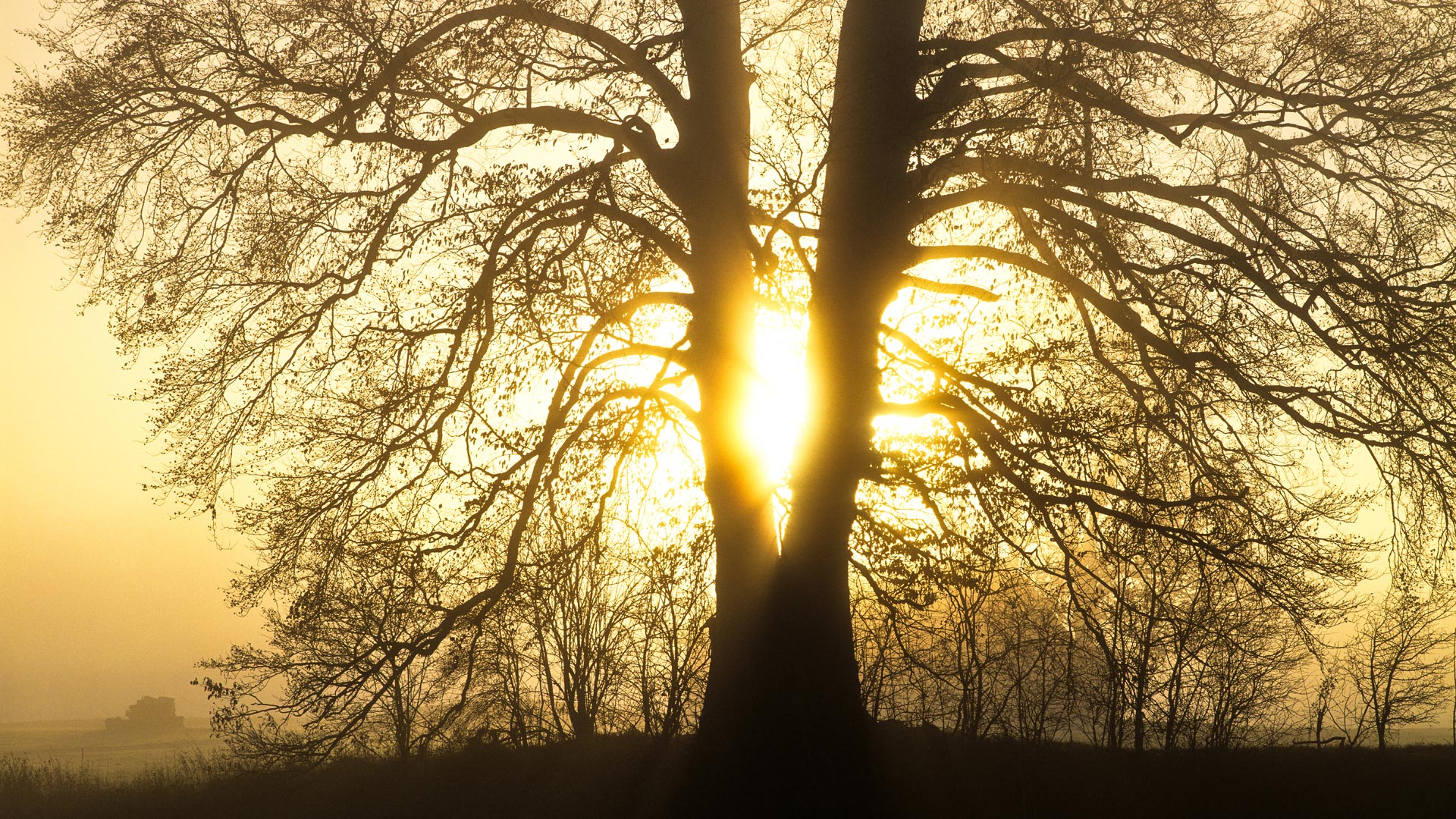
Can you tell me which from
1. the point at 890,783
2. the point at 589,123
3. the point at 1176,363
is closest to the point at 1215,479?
the point at 1176,363

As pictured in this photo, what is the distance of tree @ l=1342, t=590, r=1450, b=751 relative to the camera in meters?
22.6

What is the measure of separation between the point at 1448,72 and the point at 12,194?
12630 mm

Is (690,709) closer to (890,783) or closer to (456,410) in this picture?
(890,783)

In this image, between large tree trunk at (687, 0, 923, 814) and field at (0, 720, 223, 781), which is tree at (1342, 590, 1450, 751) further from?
field at (0, 720, 223, 781)

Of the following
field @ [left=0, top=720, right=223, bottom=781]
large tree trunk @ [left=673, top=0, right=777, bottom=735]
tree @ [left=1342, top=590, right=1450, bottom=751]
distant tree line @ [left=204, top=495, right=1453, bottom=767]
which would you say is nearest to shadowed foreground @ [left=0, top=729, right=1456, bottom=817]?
distant tree line @ [left=204, top=495, right=1453, bottom=767]

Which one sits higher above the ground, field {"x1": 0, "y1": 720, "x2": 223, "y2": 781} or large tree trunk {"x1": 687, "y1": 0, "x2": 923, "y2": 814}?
large tree trunk {"x1": 687, "y1": 0, "x2": 923, "y2": 814}

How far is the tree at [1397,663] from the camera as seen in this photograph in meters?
22.6

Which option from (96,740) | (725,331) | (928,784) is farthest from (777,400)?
(96,740)

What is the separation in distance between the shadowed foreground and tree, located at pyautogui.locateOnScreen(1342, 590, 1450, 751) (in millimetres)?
13898

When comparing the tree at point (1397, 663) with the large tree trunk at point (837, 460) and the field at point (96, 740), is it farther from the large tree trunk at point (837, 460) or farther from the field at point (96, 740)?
the field at point (96, 740)

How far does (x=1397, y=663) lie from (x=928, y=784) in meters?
21.0

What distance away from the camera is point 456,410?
831 cm

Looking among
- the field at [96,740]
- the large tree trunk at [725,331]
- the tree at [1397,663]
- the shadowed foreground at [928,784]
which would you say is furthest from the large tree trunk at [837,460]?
the field at [96,740]

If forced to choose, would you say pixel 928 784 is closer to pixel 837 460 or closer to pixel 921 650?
pixel 921 650
